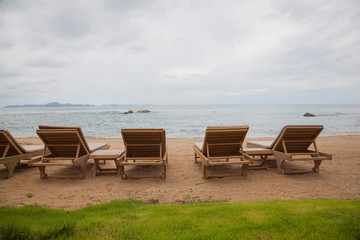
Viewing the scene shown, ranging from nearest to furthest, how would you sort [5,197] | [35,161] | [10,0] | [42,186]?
[5,197]
[42,186]
[35,161]
[10,0]

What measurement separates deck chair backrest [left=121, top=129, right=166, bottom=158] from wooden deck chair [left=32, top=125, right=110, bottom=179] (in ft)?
3.83

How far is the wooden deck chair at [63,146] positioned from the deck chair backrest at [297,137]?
5.30m

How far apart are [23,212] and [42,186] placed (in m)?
1.84

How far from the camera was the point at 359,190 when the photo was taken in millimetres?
4316

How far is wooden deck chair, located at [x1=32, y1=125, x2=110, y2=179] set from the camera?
5.11m

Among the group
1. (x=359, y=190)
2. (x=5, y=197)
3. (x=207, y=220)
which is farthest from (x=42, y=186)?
(x=359, y=190)

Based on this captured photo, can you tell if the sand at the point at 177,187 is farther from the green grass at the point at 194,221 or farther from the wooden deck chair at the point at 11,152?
the green grass at the point at 194,221

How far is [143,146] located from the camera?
556 centimetres

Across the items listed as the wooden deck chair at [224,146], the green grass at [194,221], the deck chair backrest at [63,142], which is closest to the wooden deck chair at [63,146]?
the deck chair backrest at [63,142]

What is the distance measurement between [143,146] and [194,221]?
3.08 meters

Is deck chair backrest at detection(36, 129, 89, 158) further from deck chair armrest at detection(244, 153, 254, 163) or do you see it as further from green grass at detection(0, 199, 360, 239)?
deck chair armrest at detection(244, 153, 254, 163)

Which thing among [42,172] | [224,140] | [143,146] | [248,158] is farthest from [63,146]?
[248,158]

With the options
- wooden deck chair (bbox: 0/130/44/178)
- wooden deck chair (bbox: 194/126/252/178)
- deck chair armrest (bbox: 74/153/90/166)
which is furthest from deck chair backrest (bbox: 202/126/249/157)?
wooden deck chair (bbox: 0/130/44/178)

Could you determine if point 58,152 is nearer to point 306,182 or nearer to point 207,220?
point 207,220
